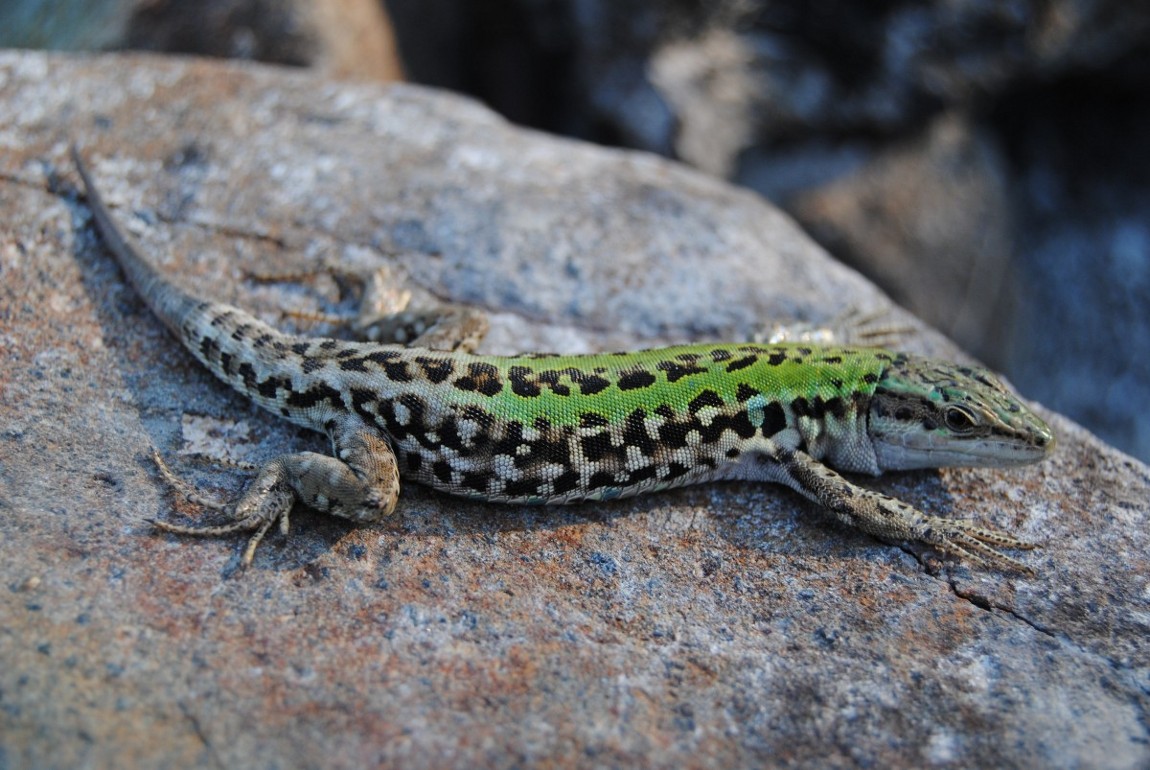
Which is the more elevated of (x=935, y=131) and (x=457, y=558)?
(x=935, y=131)

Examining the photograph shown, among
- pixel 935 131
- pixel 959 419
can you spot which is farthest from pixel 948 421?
pixel 935 131

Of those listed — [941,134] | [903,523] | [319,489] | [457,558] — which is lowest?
[457,558]

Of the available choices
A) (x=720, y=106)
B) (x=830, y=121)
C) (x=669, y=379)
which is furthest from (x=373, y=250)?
(x=830, y=121)

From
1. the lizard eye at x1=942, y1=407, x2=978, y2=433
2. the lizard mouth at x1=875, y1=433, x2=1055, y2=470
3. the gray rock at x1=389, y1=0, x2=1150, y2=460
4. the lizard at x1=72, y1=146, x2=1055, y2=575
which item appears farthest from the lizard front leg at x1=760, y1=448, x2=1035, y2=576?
the gray rock at x1=389, y1=0, x2=1150, y2=460

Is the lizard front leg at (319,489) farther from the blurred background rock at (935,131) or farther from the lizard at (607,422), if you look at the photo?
the blurred background rock at (935,131)

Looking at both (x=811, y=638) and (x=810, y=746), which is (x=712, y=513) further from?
(x=810, y=746)

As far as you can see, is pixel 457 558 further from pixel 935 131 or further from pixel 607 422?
pixel 935 131

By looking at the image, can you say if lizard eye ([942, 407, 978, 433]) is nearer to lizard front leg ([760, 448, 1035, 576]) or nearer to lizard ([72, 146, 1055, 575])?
lizard ([72, 146, 1055, 575])
